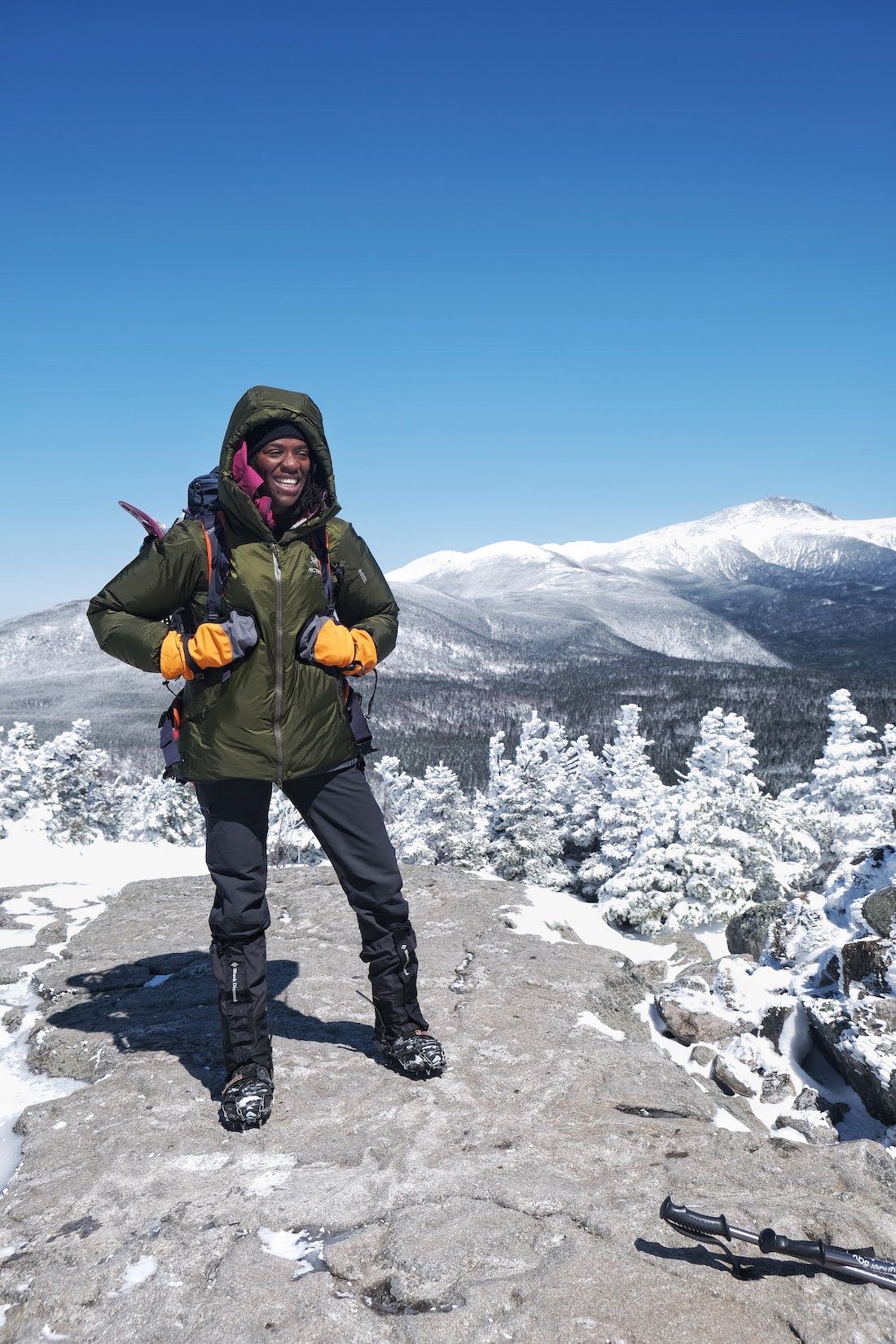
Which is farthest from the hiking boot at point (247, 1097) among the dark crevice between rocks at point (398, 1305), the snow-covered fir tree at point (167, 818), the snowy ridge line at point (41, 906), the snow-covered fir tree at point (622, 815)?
the snow-covered fir tree at point (167, 818)

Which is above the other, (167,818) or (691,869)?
(691,869)

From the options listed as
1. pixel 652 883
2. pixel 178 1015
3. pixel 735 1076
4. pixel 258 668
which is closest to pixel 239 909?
pixel 258 668

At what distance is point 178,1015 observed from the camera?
6023 millimetres

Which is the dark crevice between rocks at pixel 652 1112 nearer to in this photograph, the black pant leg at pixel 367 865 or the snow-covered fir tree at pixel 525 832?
the black pant leg at pixel 367 865

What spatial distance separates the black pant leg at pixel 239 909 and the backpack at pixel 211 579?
338 millimetres

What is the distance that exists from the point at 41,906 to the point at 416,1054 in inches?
254

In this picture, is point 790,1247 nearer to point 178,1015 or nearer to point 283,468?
point 283,468

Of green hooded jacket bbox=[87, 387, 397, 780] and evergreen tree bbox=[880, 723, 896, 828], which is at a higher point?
green hooded jacket bbox=[87, 387, 397, 780]

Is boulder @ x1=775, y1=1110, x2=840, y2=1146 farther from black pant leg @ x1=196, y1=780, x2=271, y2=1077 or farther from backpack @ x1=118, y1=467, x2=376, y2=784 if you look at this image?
backpack @ x1=118, y1=467, x2=376, y2=784

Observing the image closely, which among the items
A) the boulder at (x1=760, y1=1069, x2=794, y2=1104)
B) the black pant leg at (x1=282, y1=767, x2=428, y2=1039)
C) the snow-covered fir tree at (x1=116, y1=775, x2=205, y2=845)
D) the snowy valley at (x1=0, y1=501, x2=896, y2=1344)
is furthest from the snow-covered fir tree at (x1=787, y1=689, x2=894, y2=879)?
the black pant leg at (x1=282, y1=767, x2=428, y2=1039)

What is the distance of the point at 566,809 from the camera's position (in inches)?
1438

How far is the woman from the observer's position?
4180 millimetres

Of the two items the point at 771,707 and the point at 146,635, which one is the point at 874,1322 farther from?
the point at 771,707

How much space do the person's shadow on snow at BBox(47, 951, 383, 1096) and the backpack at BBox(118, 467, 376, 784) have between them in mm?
2159
